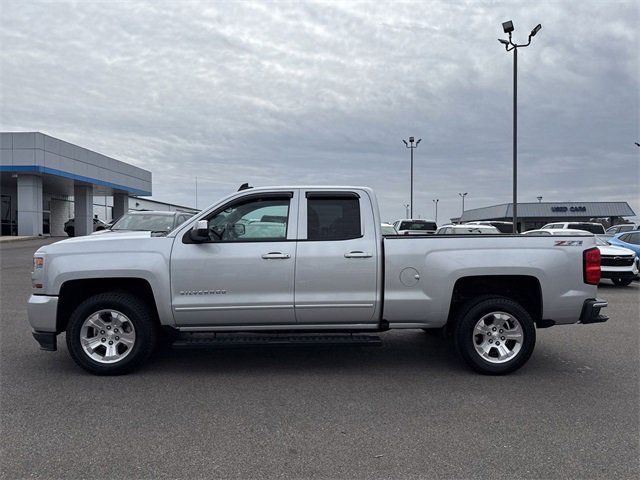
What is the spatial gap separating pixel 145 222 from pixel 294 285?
9490mm

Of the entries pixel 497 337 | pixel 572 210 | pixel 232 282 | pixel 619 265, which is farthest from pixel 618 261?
pixel 572 210

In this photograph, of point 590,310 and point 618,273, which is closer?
point 590,310

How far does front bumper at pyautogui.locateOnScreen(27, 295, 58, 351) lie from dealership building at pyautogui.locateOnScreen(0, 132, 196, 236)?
1160 inches

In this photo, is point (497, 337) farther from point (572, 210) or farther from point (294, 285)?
point (572, 210)

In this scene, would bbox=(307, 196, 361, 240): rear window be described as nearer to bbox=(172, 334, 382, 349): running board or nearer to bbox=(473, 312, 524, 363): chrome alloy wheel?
bbox=(172, 334, 382, 349): running board

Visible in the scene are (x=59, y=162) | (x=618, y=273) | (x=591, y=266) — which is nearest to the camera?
(x=591, y=266)

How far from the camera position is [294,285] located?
5.12 metres

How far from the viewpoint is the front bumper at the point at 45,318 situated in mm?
5137

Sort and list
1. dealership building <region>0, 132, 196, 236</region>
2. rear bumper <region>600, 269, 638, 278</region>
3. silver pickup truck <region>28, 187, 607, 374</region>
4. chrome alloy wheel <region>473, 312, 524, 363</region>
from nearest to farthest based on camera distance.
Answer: silver pickup truck <region>28, 187, 607, 374</region> → chrome alloy wheel <region>473, 312, 524, 363</region> → rear bumper <region>600, 269, 638, 278</region> → dealership building <region>0, 132, 196, 236</region>

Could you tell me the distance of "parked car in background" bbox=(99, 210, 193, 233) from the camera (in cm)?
1320

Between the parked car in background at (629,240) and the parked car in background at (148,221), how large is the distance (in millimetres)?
13093

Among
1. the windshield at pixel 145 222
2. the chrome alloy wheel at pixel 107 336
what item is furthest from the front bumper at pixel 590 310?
the windshield at pixel 145 222

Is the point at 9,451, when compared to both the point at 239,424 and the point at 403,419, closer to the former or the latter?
the point at 239,424

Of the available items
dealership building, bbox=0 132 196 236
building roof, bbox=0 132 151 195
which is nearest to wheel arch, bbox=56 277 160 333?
dealership building, bbox=0 132 196 236
